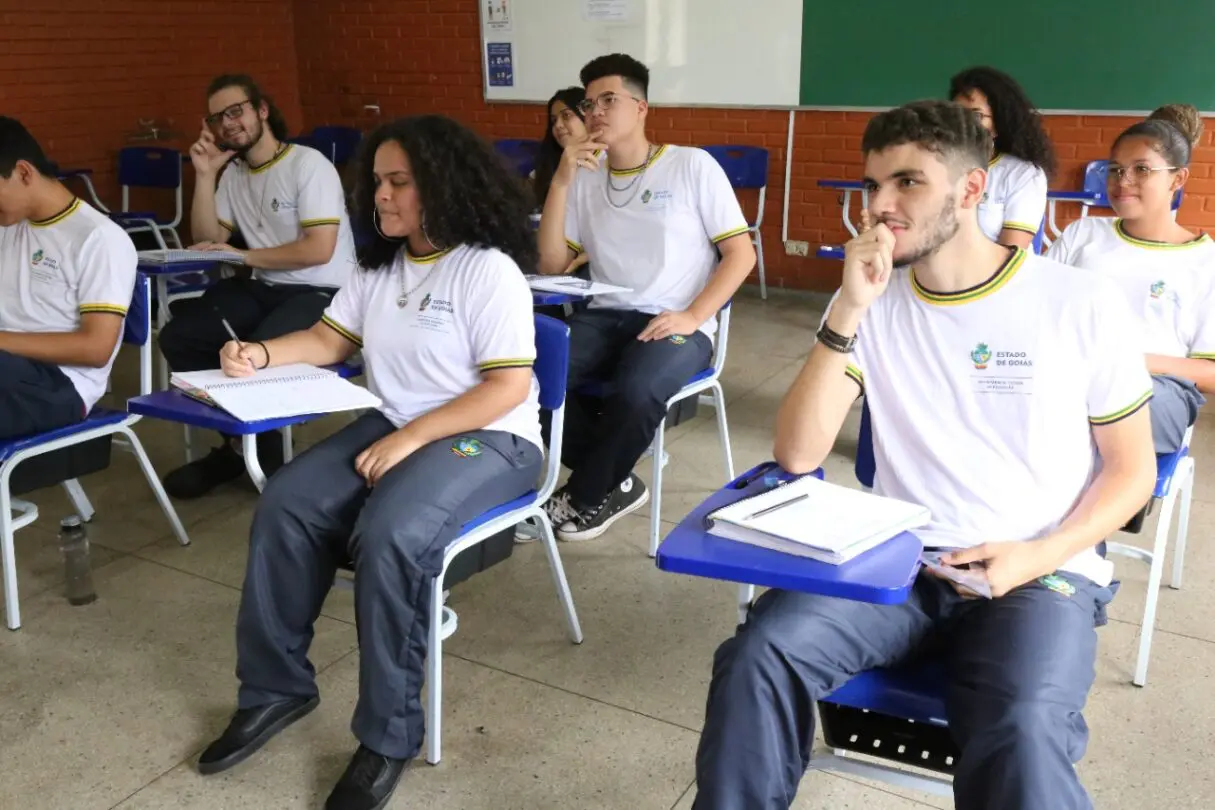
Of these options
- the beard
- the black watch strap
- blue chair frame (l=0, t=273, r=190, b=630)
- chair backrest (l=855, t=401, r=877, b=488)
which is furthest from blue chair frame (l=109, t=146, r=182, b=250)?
the beard

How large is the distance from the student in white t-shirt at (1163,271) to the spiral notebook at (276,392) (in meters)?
1.68

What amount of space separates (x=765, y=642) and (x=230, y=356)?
1.36 meters

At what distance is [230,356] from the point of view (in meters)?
2.24

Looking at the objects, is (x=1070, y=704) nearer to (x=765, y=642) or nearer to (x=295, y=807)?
(x=765, y=642)

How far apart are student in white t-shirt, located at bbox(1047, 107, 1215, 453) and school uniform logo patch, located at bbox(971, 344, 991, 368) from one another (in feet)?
2.93

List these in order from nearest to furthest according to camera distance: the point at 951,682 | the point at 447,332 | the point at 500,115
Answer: the point at 951,682 → the point at 447,332 → the point at 500,115

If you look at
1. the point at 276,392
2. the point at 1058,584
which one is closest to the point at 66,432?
the point at 276,392

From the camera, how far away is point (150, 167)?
600 cm

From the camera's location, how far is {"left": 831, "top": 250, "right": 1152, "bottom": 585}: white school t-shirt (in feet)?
5.13

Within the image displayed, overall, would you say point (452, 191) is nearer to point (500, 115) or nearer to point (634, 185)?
point (634, 185)

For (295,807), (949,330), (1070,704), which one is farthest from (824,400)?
(295,807)

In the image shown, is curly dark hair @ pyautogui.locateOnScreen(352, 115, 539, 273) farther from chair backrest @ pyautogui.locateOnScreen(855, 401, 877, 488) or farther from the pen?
the pen

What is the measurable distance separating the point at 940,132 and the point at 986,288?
0.25 metres

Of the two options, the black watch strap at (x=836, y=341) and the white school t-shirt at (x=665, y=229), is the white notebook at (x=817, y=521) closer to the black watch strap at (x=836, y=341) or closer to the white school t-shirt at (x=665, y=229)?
the black watch strap at (x=836, y=341)
